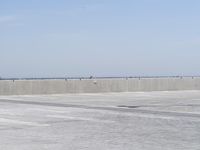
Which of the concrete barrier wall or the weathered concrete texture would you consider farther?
the concrete barrier wall

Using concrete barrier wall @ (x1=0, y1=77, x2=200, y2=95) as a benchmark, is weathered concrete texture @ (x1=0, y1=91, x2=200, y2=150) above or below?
below

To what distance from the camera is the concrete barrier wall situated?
1345 inches

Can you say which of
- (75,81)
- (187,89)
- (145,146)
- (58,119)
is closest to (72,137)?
(145,146)

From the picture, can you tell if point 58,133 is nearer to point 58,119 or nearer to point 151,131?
point 151,131

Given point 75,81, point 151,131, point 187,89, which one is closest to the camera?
point 151,131

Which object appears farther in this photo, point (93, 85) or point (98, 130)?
point (93, 85)

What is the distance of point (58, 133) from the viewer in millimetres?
13484

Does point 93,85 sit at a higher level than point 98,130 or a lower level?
higher

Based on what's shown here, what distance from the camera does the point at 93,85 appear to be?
38.4 metres

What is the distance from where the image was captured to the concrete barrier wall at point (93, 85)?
3416cm

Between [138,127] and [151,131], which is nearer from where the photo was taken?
[151,131]

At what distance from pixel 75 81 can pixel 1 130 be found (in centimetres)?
2290

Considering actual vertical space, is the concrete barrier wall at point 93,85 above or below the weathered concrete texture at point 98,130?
above

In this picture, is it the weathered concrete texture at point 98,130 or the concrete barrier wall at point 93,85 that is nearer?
the weathered concrete texture at point 98,130
